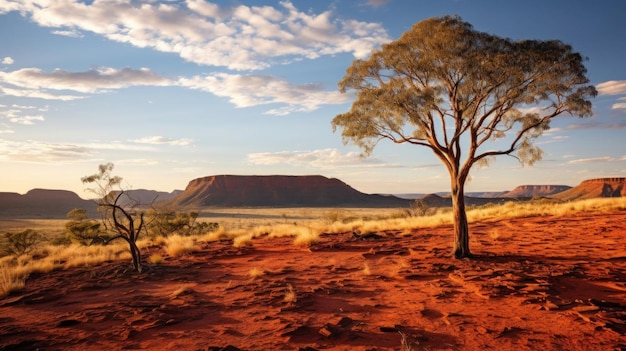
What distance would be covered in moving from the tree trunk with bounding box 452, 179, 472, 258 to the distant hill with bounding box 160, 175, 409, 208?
10779 cm

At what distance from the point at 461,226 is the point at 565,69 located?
567 cm

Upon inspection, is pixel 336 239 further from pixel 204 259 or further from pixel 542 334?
pixel 542 334

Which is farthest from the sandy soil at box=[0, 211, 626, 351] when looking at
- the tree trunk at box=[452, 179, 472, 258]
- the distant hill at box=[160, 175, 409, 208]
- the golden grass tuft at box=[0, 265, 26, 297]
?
the distant hill at box=[160, 175, 409, 208]

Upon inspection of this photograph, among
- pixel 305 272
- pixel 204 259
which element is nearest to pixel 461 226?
pixel 305 272

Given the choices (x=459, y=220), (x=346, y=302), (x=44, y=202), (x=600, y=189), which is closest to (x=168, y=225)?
(x=459, y=220)

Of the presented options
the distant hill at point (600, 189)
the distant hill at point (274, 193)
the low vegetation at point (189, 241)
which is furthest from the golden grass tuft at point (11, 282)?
the distant hill at point (600, 189)

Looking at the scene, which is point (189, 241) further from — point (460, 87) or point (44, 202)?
point (44, 202)

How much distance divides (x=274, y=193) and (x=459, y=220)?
122 meters

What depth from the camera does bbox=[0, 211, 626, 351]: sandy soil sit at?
5.89 metres

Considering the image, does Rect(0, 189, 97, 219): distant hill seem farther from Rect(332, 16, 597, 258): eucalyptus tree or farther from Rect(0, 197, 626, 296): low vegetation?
Rect(332, 16, 597, 258): eucalyptus tree

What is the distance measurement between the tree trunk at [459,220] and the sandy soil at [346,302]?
2.14 ft

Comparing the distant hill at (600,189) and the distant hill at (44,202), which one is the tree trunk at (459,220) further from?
the distant hill at (600,189)

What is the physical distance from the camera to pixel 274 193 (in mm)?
132375

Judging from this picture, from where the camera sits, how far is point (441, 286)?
28.7 feet
